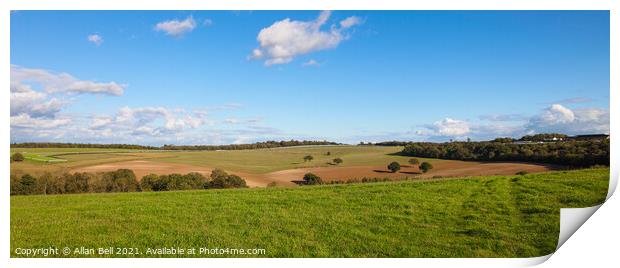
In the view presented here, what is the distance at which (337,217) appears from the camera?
7953mm

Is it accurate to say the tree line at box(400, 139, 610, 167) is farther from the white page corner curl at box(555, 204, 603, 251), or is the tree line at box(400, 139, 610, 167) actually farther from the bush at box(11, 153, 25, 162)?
the bush at box(11, 153, 25, 162)

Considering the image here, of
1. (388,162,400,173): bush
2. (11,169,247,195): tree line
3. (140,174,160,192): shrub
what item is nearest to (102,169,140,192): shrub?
(11,169,247,195): tree line

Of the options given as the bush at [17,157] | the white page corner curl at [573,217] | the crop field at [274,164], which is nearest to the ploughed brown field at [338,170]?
the crop field at [274,164]

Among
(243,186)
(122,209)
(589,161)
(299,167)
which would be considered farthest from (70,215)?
(589,161)

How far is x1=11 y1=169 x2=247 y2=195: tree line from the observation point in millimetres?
7977

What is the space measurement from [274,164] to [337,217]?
6.59 feet

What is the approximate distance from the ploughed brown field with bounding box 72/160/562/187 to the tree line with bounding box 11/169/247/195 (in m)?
0.11

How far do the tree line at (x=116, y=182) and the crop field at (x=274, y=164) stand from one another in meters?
0.12

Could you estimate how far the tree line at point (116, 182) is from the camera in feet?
26.2

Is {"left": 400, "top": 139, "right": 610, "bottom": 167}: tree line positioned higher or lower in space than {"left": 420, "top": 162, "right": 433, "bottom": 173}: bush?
higher

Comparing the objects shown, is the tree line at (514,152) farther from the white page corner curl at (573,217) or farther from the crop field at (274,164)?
the white page corner curl at (573,217)
